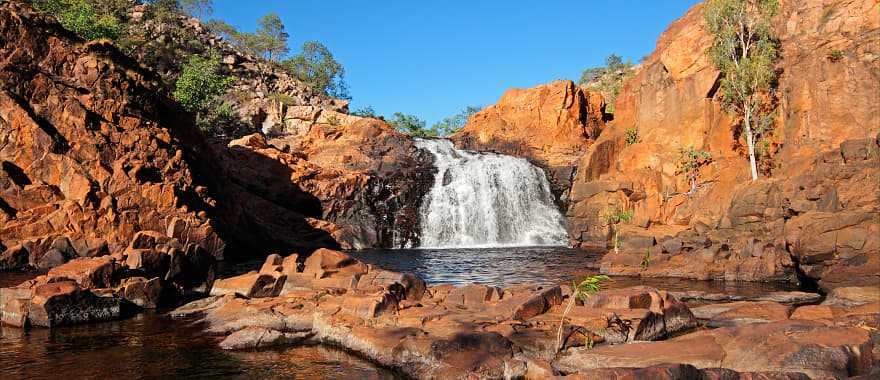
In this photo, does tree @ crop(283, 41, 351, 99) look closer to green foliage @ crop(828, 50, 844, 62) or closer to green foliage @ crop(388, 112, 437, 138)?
green foliage @ crop(388, 112, 437, 138)

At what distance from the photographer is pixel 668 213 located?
40.3 meters

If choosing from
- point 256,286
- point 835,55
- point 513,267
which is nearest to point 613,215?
point 513,267

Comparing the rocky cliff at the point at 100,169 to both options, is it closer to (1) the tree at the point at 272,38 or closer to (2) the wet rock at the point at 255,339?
(2) the wet rock at the point at 255,339

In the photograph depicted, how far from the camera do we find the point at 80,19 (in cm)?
5350

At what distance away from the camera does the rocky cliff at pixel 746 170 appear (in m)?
23.4

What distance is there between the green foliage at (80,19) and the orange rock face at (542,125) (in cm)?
3570

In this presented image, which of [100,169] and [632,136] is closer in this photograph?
[100,169]

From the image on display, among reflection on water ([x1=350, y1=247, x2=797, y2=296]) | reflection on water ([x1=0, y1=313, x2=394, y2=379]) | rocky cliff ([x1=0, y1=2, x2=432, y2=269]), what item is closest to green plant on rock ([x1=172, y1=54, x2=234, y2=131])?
rocky cliff ([x1=0, y1=2, x2=432, y2=269])

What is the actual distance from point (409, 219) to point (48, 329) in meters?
33.5

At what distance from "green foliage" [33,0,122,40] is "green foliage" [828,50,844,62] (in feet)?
181

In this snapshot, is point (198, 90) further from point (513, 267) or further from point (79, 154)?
point (513, 267)

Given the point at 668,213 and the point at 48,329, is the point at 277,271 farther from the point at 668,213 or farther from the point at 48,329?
the point at 668,213

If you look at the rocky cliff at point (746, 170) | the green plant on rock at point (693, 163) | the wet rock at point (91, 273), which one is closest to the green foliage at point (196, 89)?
the rocky cliff at point (746, 170)

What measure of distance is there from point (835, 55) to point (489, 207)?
25.1 m
